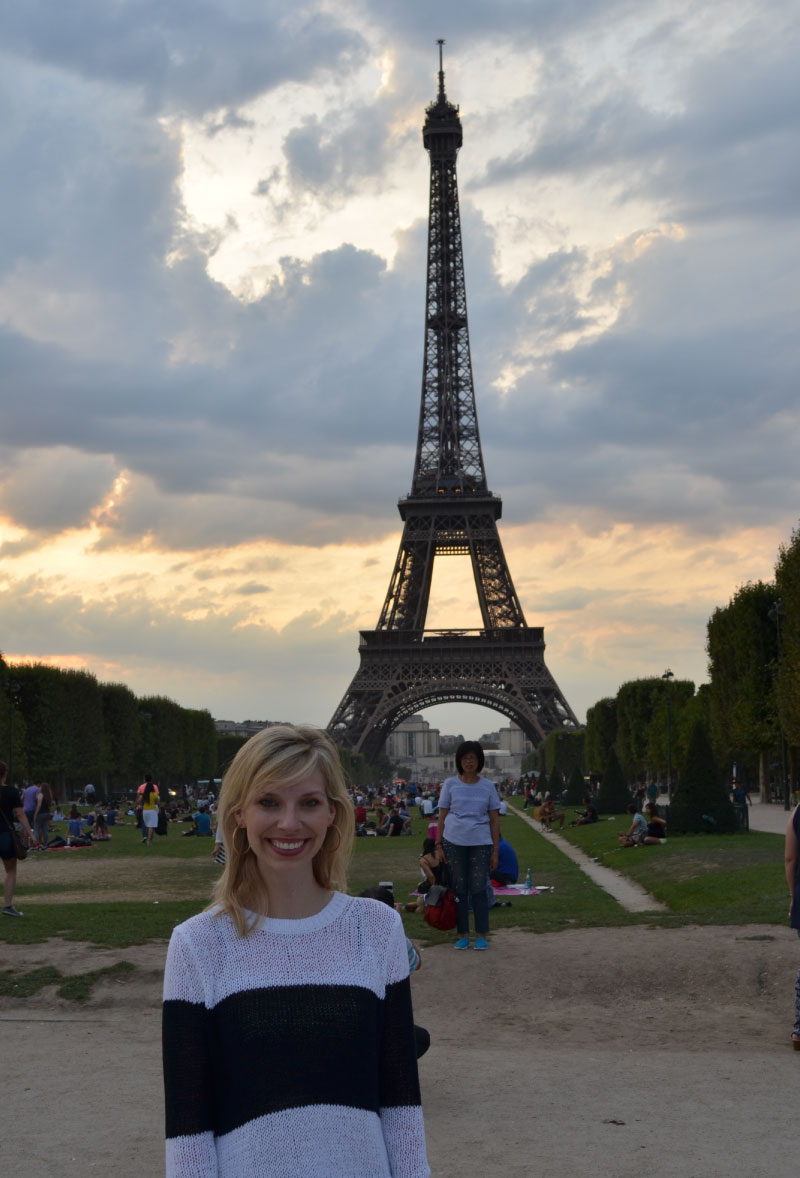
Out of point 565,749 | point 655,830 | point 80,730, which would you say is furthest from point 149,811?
point 565,749

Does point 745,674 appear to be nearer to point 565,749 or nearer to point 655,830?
point 655,830

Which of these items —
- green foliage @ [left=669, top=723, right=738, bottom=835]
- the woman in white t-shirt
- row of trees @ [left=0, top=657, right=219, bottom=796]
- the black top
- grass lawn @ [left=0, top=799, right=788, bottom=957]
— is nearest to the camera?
the woman in white t-shirt

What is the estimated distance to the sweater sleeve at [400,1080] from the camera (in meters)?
2.98

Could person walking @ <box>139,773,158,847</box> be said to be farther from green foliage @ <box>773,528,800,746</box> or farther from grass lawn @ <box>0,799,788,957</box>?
green foliage @ <box>773,528,800,746</box>

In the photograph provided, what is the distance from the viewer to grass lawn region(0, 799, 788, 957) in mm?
14492

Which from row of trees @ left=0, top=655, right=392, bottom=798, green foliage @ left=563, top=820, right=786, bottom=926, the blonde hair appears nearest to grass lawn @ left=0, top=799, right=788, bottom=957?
green foliage @ left=563, top=820, right=786, bottom=926

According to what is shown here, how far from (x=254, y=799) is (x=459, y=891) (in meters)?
9.54

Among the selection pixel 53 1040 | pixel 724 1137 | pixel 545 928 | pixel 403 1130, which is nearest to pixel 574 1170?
pixel 724 1137

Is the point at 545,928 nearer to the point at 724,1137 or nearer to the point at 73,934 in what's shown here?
the point at 73,934

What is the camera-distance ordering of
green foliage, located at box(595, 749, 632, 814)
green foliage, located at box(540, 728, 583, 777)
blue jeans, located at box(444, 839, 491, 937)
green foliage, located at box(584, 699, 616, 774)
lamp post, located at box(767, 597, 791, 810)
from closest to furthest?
blue jeans, located at box(444, 839, 491, 937) < lamp post, located at box(767, 597, 791, 810) < green foliage, located at box(595, 749, 632, 814) < green foliage, located at box(584, 699, 616, 774) < green foliage, located at box(540, 728, 583, 777)

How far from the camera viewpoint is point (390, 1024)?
121 inches

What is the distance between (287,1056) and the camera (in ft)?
9.52

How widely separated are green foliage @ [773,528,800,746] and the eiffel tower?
138 ft

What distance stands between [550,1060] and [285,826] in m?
6.18
